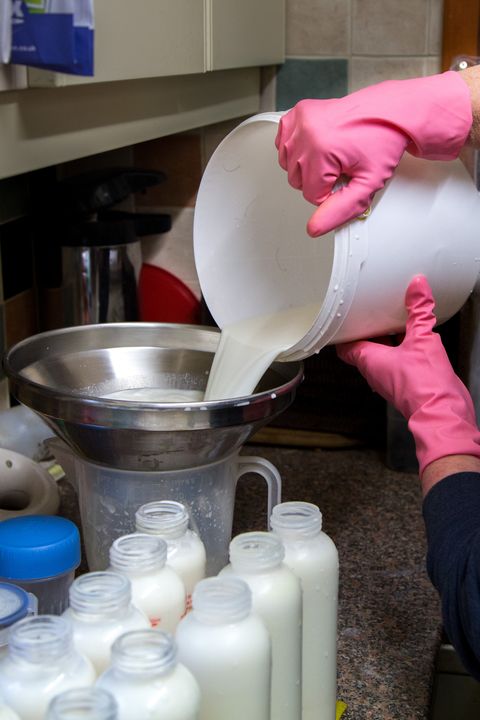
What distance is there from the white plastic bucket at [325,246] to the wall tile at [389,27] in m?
0.56

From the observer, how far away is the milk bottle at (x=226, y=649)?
0.69 m

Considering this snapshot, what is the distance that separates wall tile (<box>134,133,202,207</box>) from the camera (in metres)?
1.79

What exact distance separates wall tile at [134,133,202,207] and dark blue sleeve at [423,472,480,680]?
102cm

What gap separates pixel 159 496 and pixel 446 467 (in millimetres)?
293

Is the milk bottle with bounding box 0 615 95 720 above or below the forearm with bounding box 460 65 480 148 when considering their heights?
below

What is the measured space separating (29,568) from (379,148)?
516 millimetres

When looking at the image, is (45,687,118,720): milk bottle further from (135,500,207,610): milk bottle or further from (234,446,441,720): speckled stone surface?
(234,446,441,720): speckled stone surface

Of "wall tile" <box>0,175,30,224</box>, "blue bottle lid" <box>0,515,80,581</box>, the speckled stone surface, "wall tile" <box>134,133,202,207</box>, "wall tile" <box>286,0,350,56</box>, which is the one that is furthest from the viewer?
"wall tile" <box>134,133,202,207</box>

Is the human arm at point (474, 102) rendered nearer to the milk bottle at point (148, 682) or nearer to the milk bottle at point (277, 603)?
the milk bottle at point (277, 603)

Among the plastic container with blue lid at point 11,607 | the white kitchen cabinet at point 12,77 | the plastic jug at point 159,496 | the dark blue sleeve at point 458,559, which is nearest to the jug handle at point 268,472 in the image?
the plastic jug at point 159,496

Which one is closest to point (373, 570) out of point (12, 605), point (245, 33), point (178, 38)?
point (12, 605)

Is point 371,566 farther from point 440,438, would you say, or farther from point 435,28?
point 435,28

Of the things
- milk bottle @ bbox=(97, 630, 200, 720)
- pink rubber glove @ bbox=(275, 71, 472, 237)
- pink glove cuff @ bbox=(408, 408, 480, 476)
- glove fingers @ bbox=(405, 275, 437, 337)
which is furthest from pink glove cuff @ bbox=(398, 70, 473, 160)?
milk bottle @ bbox=(97, 630, 200, 720)

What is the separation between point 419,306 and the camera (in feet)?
3.42
